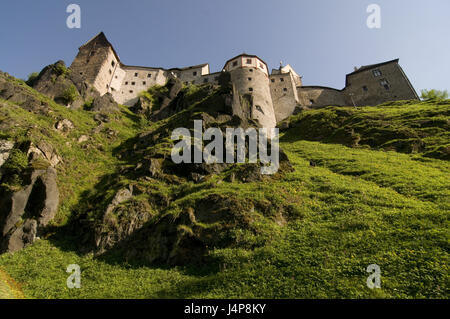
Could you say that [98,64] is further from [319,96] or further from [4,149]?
[319,96]

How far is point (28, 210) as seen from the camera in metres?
17.0

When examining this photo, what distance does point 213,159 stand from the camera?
2355cm

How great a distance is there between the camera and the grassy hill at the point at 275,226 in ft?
32.7

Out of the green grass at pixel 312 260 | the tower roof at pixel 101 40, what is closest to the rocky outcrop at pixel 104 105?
the tower roof at pixel 101 40

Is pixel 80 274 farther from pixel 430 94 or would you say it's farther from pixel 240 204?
pixel 430 94

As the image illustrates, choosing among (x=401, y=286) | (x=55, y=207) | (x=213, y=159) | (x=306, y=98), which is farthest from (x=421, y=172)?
(x=306, y=98)

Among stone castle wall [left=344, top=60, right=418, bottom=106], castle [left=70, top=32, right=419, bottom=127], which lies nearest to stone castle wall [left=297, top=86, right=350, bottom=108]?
castle [left=70, top=32, right=419, bottom=127]

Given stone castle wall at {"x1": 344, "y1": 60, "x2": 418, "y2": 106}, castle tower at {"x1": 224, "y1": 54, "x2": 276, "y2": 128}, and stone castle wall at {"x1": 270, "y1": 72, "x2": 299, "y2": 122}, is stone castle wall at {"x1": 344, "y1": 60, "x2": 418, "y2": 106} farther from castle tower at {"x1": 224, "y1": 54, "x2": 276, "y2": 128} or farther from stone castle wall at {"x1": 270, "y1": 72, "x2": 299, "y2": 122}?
castle tower at {"x1": 224, "y1": 54, "x2": 276, "y2": 128}

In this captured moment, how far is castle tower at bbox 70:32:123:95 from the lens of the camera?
4938 cm

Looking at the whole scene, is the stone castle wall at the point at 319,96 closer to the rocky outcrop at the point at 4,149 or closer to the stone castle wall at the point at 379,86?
the stone castle wall at the point at 379,86

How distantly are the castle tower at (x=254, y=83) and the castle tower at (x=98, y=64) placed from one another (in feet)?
85.7

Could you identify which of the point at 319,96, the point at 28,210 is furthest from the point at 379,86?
the point at 28,210

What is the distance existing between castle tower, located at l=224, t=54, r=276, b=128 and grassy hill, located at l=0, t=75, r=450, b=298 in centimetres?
1933

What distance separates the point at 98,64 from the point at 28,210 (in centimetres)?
4335
